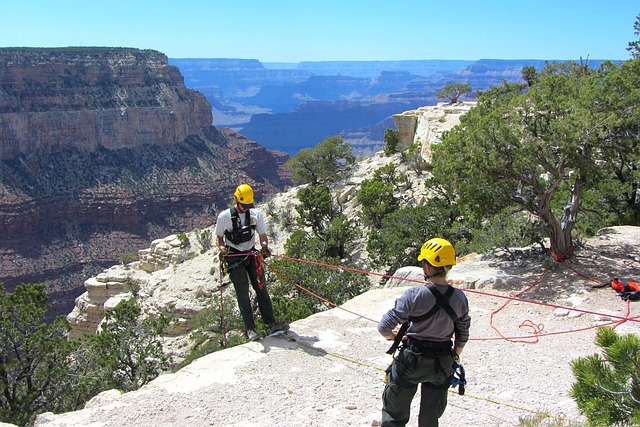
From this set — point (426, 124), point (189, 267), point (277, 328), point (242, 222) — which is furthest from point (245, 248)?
point (426, 124)

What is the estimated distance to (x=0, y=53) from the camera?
6388 centimetres

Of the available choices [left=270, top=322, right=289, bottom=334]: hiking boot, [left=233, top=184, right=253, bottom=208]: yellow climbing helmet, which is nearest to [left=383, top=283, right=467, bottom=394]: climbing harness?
[left=233, top=184, right=253, bottom=208]: yellow climbing helmet

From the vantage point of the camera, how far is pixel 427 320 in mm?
4879

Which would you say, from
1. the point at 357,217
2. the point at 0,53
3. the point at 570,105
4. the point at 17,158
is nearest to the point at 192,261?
the point at 357,217

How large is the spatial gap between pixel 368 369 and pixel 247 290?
222 centimetres

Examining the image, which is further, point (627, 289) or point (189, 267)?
point (189, 267)

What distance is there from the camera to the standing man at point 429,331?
4879mm

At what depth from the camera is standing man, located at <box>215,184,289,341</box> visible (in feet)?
26.7

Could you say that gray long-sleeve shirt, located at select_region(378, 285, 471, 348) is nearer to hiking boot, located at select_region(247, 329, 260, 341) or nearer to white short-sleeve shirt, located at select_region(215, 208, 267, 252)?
white short-sleeve shirt, located at select_region(215, 208, 267, 252)

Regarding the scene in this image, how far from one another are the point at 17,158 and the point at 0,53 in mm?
12327

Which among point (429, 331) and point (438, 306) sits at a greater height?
point (438, 306)

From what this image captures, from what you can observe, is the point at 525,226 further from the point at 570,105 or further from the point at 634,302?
the point at 634,302

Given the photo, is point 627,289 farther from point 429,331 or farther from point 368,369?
point 429,331

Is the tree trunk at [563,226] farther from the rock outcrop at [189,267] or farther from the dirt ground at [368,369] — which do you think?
the rock outcrop at [189,267]
